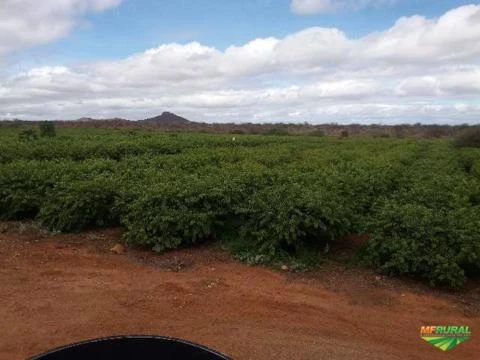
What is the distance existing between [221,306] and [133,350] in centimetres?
263

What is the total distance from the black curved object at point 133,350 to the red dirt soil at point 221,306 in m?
1.75

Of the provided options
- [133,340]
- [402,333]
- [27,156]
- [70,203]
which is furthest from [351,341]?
[27,156]

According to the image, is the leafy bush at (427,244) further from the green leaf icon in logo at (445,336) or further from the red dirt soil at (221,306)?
the green leaf icon in logo at (445,336)

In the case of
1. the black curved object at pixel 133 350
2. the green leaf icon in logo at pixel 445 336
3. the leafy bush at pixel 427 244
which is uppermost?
the black curved object at pixel 133 350

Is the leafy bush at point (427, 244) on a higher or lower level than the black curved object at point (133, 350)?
lower

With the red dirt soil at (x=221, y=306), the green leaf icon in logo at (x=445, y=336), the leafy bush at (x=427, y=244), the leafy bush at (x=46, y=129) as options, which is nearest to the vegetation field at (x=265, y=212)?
the leafy bush at (x=427, y=244)

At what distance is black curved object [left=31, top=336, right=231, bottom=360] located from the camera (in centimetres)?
233

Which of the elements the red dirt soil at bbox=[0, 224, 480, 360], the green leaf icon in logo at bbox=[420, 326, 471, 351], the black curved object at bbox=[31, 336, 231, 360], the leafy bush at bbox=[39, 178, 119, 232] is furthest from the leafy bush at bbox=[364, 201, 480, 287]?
the leafy bush at bbox=[39, 178, 119, 232]

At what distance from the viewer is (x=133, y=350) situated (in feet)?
7.87

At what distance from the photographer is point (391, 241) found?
19.2 ft

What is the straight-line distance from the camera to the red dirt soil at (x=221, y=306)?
4211 mm

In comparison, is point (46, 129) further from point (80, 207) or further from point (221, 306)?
point (221, 306)

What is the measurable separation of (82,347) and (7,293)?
3.39 metres

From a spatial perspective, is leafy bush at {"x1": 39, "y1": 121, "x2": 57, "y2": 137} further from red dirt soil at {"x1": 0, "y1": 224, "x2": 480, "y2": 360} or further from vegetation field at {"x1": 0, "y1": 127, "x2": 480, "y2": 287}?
red dirt soil at {"x1": 0, "y1": 224, "x2": 480, "y2": 360}
